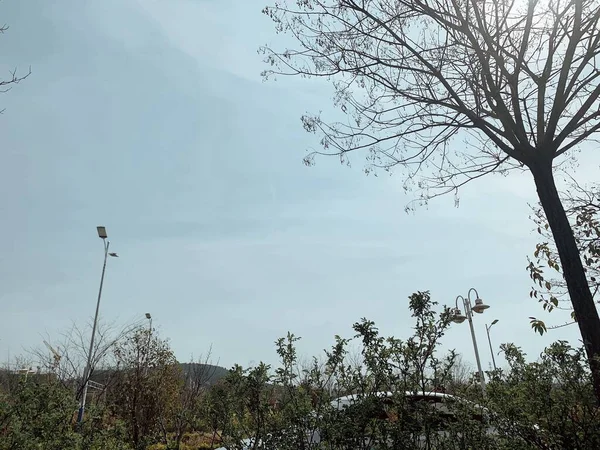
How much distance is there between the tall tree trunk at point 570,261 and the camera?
3578 mm

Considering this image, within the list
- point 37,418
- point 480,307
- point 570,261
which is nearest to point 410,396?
point 570,261

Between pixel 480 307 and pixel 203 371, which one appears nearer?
pixel 480 307

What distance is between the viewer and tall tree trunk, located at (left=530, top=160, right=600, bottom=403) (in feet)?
11.7

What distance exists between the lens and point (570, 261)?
3.90 metres

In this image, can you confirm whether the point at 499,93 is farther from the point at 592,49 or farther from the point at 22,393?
the point at 22,393

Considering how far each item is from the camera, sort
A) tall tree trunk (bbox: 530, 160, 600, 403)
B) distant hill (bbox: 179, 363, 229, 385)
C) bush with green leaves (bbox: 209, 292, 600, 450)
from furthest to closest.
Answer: distant hill (bbox: 179, 363, 229, 385) → tall tree trunk (bbox: 530, 160, 600, 403) → bush with green leaves (bbox: 209, 292, 600, 450)

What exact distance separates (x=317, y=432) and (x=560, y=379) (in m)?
1.74

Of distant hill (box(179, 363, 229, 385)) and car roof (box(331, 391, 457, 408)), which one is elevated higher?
distant hill (box(179, 363, 229, 385))

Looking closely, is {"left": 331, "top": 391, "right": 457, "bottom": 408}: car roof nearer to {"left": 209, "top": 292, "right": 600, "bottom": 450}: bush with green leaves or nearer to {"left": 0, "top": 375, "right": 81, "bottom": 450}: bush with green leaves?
{"left": 209, "top": 292, "right": 600, "bottom": 450}: bush with green leaves

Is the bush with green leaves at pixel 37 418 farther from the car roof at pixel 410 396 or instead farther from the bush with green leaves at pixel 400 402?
the car roof at pixel 410 396

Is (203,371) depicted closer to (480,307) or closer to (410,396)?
(480,307)

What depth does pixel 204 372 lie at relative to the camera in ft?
53.6

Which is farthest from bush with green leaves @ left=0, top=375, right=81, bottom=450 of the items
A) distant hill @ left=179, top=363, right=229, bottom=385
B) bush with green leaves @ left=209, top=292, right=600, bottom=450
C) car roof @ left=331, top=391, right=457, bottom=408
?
distant hill @ left=179, top=363, right=229, bottom=385

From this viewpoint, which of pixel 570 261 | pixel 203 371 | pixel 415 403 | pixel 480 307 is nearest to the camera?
pixel 415 403
